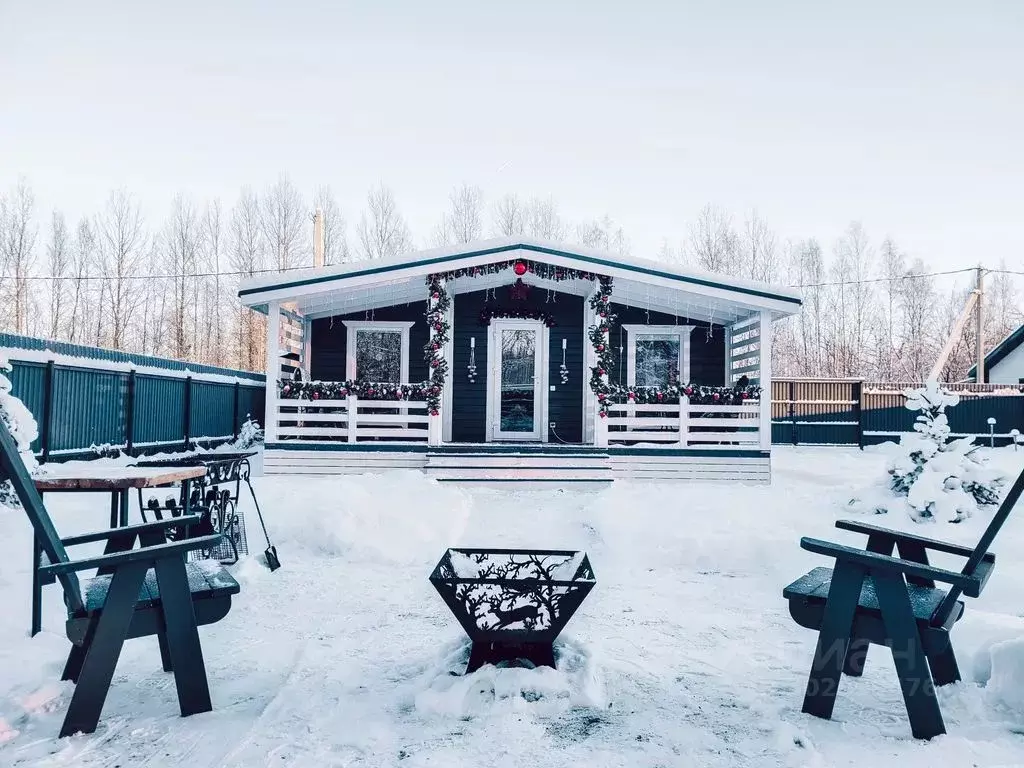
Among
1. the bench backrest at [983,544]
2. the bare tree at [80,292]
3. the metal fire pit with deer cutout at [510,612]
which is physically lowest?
the metal fire pit with deer cutout at [510,612]

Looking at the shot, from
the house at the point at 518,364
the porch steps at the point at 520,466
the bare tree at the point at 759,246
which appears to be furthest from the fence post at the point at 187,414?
the bare tree at the point at 759,246

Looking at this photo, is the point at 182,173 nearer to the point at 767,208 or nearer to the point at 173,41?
the point at 173,41

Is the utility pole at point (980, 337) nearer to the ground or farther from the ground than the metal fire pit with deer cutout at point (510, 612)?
farther from the ground

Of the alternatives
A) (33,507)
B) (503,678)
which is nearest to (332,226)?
(33,507)

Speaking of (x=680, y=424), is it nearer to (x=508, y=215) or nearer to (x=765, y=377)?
(x=765, y=377)

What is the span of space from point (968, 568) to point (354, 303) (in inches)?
412

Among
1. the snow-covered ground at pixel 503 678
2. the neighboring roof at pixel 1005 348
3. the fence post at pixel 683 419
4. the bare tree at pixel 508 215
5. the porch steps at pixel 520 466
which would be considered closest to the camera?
the snow-covered ground at pixel 503 678

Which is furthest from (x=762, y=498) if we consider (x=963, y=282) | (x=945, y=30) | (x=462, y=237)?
(x=963, y=282)

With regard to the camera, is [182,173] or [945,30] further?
[182,173]

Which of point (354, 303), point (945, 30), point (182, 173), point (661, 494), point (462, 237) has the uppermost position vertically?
point (182, 173)

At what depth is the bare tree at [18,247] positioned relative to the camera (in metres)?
28.0

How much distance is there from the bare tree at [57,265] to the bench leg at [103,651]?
104ft

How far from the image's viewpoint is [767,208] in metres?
32.7

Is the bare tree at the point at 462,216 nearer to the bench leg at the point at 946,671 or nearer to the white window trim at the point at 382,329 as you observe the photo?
the white window trim at the point at 382,329
